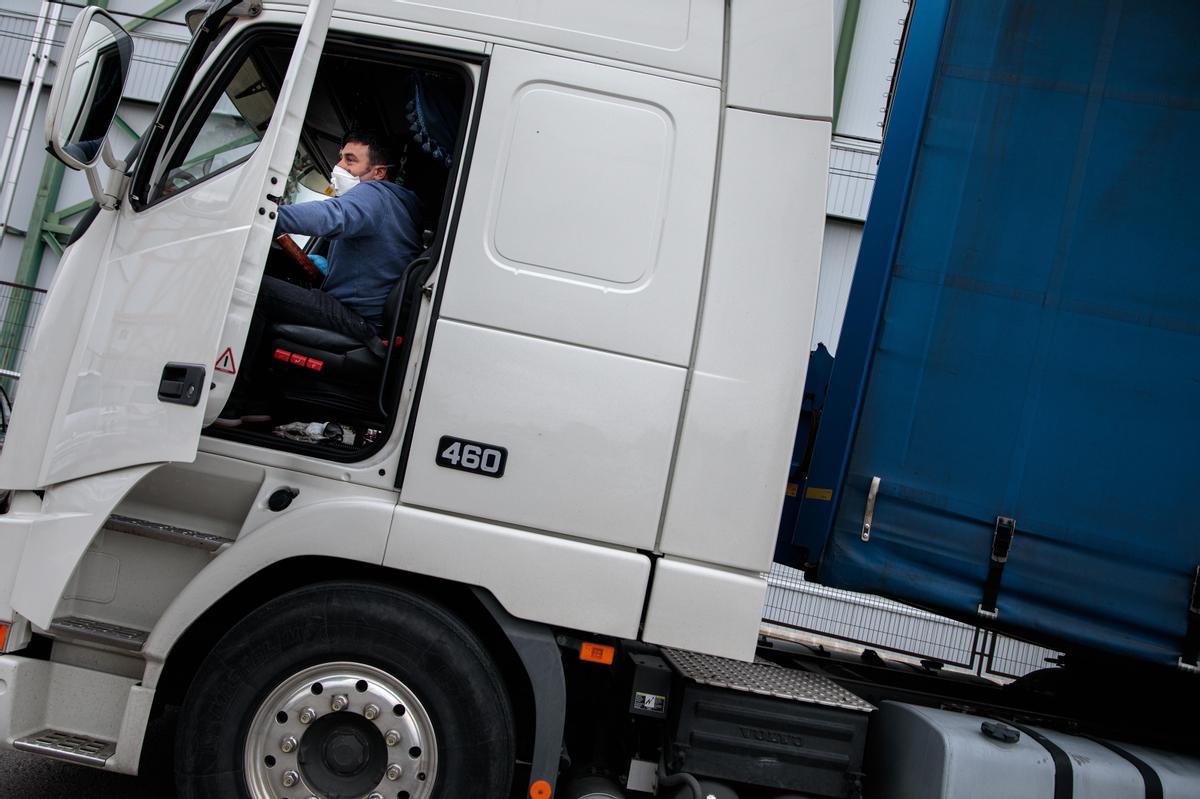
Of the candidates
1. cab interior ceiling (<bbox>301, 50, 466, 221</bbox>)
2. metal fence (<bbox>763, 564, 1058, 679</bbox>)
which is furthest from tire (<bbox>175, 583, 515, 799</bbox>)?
metal fence (<bbox>763, 564, 1058, 679</bbox>)

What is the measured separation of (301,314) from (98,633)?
1297 millimetres

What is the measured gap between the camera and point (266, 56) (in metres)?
3.19

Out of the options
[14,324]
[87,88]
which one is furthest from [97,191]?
[14,324]

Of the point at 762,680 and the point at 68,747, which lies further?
the point at 762,680

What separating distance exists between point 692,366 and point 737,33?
1163 mm

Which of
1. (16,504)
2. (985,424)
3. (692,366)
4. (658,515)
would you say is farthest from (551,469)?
(16,504)

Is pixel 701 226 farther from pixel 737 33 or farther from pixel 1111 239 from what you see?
pixel 1111 239

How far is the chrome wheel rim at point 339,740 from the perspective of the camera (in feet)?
8.96

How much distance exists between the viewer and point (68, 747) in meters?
2.73

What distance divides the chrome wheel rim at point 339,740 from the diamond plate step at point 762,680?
918 millimetres

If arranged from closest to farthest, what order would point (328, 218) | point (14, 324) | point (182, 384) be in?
point (182, 384) → point (328, 218) → point (14, 324)

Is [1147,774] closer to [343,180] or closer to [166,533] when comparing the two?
[166,533]

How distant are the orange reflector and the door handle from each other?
4.83 feet

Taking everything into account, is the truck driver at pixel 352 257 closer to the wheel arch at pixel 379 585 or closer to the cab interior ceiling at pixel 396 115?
A: the cab interior ceiling at pixel 396 115
